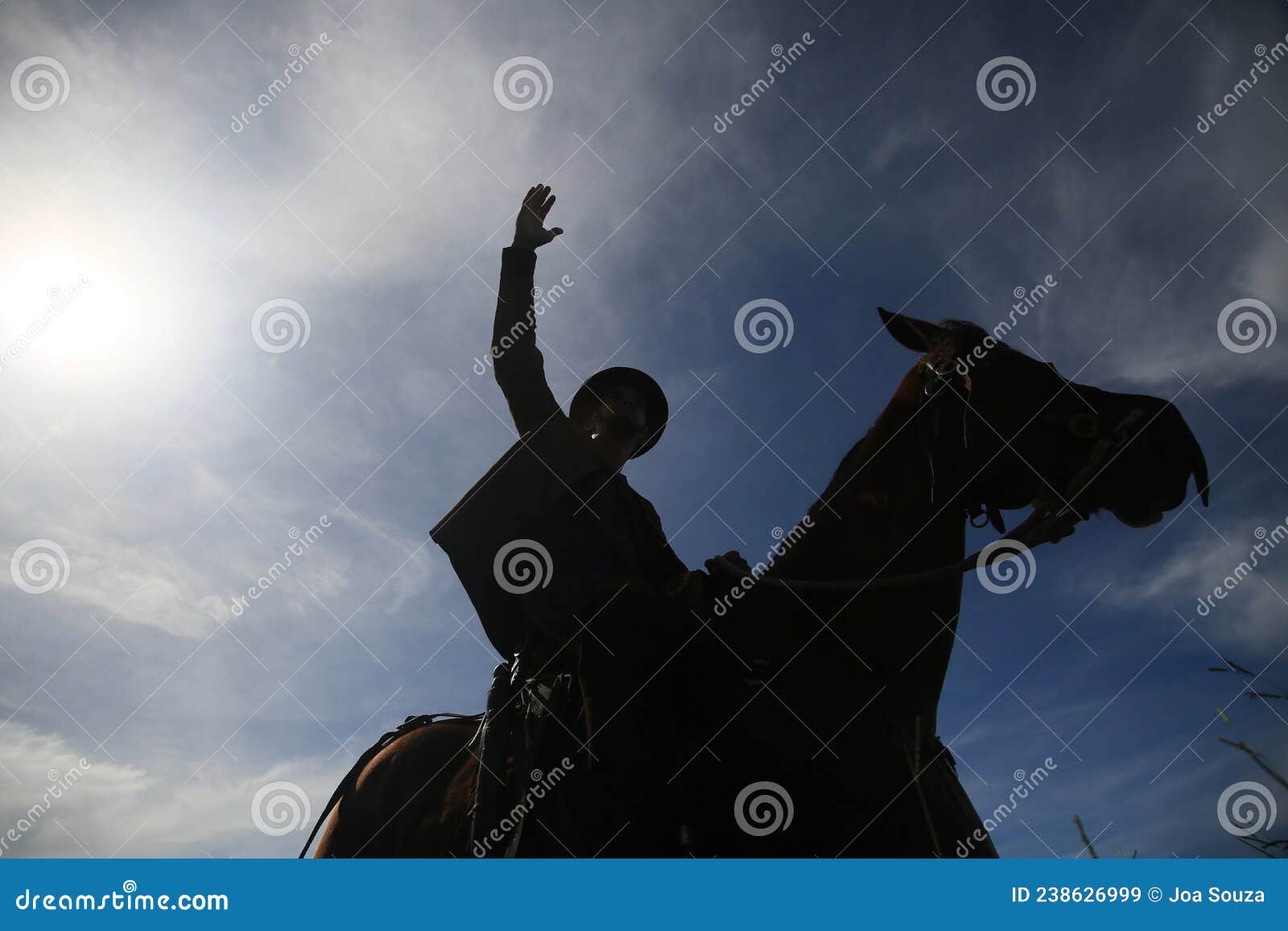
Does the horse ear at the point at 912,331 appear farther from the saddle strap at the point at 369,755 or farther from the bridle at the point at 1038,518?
the saddle strap at the point at 369,755

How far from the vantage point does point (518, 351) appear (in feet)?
12.3

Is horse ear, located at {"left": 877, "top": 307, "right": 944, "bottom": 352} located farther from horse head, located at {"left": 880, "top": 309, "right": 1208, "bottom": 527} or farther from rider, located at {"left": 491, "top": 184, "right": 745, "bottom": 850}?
rider, located at {"left": 491, "top": 184, "right": 745, "bottom": 850}

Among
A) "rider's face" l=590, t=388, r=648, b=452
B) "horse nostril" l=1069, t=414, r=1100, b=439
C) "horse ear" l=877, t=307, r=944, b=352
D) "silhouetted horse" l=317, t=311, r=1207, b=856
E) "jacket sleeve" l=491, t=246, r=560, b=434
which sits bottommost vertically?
"silhouetted horse" l=317, t=311, r=1207, b=856

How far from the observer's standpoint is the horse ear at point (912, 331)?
3.75 meters

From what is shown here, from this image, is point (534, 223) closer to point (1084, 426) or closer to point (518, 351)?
point (518, 351)

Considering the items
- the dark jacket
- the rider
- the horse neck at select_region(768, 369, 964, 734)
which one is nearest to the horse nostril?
the horse neck at select_region(768, 369, 964, 734)

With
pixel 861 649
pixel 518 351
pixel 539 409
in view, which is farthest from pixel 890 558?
pixel 518 351

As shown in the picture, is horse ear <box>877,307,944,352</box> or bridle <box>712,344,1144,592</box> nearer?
bridle <box>712,344,1144,592</box>

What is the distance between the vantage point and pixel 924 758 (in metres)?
2.91

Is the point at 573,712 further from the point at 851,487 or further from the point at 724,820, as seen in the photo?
the point at 851,487

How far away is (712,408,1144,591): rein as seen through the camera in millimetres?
2896

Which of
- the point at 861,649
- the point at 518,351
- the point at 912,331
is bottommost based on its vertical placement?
the point at 861,649

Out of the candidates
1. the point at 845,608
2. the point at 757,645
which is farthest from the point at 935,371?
the point at 757,645

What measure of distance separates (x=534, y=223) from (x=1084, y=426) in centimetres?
314
